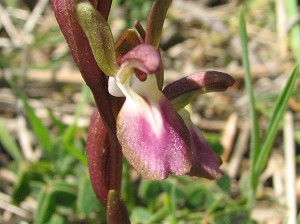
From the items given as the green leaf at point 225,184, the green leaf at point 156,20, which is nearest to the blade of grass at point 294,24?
the green leaf at point 225,184

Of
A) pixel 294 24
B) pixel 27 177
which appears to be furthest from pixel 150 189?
pixel 294 24

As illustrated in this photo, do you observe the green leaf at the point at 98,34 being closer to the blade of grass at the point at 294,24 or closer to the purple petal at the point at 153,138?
the purple petal at the point at 153,138

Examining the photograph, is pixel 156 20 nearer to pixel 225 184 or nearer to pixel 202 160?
pixel 202 160

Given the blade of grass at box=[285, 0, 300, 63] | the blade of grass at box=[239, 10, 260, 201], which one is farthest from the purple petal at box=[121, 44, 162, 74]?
the blade of grass at box=[285, 0, 300, 63]

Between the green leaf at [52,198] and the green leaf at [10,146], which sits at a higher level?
the green leaf at [10,146]

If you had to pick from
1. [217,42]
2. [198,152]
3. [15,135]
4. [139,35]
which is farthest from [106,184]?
[217,42]
